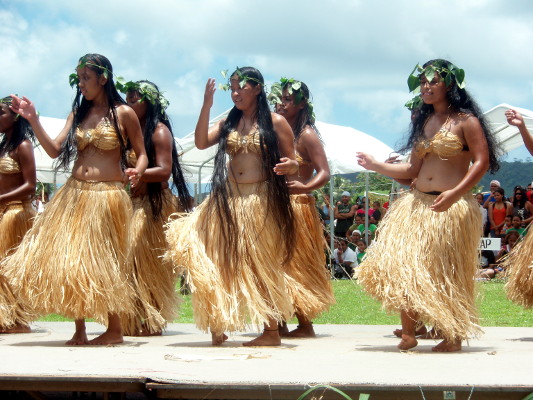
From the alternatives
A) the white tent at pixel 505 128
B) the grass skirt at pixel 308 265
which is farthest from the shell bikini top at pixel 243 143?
the white tent at pixel 505 128

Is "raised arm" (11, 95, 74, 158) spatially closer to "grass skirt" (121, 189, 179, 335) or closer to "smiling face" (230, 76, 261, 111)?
"grass skirt" (121, 189, 179, 335)

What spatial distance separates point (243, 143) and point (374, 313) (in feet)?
9.58

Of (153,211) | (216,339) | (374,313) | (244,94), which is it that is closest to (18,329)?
(153,211)

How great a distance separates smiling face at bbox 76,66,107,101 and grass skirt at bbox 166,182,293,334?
0.84m

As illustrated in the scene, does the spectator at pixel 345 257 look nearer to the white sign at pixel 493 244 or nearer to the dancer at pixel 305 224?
the white sign at pixel 493 244

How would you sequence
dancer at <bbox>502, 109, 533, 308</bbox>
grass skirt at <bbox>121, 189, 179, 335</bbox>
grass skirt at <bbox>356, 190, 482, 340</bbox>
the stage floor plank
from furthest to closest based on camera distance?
grass skirt at <bbox>121, 189, 179, 335</bbox>, dancer at <bbox>502, 109, 533, 308</bbox>, grass skirt at <bbox>356, 190, 482, 340</bbox>, the stage floor plank

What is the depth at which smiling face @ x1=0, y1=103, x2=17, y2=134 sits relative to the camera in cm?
565

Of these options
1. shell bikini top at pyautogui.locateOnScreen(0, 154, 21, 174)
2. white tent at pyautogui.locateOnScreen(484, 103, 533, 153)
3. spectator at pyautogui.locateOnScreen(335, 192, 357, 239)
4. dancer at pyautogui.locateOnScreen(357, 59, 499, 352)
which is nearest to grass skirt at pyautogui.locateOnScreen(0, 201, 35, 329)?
shell bikini top at pyautogui.locateOnScreen(0, 154, 21, 174)

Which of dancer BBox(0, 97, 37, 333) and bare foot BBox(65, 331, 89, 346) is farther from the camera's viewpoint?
dancer BBox(0, 97, 37, 333)

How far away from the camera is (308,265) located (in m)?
5.47

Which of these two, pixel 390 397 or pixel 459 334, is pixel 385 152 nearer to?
pixel 459 334

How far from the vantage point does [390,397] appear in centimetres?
315

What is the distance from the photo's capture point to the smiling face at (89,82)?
15.9 feet

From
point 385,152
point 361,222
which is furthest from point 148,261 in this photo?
point 385,152
